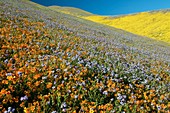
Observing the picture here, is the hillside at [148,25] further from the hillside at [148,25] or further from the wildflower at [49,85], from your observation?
the wildflower at [49,85]

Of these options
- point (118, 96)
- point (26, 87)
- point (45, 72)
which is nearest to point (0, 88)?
point (26, 87)

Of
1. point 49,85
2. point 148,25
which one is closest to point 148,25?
point 148,25

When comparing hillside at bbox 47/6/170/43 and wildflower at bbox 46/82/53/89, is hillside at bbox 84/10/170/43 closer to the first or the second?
hillside at bbox 47/6/170/43

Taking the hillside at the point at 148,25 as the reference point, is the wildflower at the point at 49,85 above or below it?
above

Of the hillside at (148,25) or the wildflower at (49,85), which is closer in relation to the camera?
the wildflower at (49,85)

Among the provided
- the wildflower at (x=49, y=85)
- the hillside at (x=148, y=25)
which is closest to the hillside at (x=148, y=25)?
the hillside at (x=148, y=25)

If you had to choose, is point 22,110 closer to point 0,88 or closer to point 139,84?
point 0,88

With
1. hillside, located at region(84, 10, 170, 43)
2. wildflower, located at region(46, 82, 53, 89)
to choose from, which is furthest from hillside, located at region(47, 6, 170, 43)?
wildflower, located at region(46, 82, 53, 89)

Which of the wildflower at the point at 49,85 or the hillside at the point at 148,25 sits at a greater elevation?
the wildflower at the point at 49,85

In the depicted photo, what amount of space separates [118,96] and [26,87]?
2628mm

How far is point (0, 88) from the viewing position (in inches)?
221

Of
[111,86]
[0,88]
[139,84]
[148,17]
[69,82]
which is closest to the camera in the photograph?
[0,88]

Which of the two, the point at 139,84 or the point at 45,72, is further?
the point at 139,84

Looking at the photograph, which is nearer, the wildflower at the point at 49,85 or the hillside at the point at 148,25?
the wildflower at the point at 49,85
